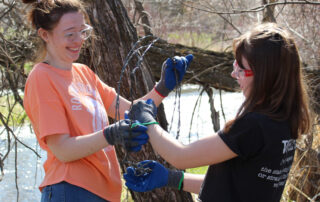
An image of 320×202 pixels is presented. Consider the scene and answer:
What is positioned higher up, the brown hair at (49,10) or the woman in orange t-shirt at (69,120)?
the brown hair at (49,10)

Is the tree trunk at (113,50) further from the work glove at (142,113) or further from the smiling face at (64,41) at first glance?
the work glove at (142,113)

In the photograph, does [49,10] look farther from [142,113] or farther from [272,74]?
[272,74]

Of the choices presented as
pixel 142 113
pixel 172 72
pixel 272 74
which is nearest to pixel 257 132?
pixel 272 74

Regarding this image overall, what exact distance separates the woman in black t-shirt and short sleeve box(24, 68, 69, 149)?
0.35 meters

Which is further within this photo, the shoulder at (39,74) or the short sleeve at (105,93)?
the short sleeve at (105,93)

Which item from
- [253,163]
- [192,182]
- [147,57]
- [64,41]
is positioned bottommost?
[192,182]

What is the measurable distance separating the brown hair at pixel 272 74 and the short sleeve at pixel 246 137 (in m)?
0.03

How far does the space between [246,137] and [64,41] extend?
0.83 meters

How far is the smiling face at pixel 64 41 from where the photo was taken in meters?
1.76

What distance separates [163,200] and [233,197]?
1.14 metres

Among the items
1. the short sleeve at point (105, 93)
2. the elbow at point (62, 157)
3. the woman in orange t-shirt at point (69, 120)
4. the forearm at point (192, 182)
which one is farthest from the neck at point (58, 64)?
the forearm at point (192, 182)

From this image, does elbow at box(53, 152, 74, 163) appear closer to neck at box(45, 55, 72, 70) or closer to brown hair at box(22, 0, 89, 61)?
neck at box(45, 55, 72, 70)

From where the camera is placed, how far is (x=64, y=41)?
175cm

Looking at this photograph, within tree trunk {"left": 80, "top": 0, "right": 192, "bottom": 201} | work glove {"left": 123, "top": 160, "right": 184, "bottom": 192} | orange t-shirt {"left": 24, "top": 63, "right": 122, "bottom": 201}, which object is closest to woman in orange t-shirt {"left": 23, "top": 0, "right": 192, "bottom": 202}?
orange t-shirt {"left": 24, "top": 63, "right": 122, "bottom": 201}
